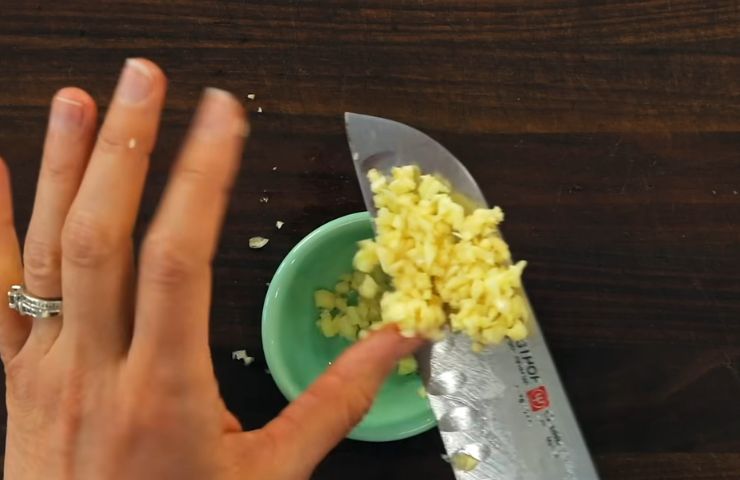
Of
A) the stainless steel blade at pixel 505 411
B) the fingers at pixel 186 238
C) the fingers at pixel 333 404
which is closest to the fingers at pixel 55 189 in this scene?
the fingers at pixel 186 238

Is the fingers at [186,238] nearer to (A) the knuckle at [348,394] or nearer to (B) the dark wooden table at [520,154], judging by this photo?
(A) the knuckle at [348,394]

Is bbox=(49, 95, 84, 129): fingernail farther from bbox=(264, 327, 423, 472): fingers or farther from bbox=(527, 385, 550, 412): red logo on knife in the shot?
bbox=(527, 385, 550, 412): red logo on knife

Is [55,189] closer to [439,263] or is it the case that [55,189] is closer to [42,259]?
[42,259]

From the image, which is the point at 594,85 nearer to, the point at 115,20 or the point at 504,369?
the point at 504,369

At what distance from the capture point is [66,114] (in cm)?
60

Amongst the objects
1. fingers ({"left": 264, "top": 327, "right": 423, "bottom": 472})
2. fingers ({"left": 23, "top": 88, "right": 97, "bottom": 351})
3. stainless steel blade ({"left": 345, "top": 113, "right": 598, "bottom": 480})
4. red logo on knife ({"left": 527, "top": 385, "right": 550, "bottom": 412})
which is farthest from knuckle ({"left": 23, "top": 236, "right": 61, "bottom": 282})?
red logo on knife ({"left": 527, "top": 385, "right": 550, "bottom": 412})

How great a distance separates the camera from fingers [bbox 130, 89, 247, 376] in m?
0.54

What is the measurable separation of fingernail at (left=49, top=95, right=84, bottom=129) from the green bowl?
27cm

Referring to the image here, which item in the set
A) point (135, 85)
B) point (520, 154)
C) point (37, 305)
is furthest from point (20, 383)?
point (520, 154)

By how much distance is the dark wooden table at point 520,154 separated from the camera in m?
0.88

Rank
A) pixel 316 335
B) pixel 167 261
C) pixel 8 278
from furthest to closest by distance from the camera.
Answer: pixel 316 335 < pixel 8 278 < pixel 167 261

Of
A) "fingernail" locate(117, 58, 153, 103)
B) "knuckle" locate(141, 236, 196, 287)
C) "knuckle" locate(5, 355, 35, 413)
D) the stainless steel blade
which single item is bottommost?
the stainless steel blade

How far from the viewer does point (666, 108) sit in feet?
2.95

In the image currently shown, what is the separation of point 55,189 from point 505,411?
0.47m
